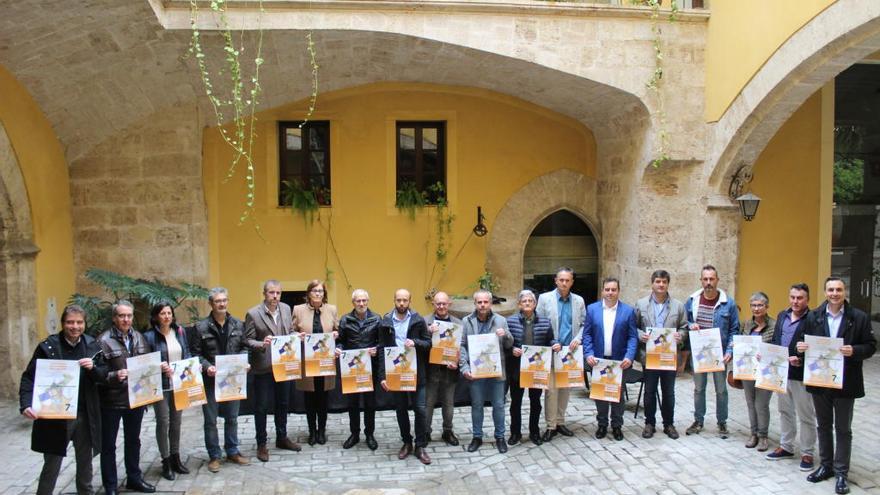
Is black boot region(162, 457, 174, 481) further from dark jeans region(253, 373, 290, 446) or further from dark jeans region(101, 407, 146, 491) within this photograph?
dark jeans region(253, 373, 290, 446)

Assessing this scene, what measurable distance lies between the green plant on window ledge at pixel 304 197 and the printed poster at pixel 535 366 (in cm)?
447

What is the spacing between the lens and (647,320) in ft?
21.5

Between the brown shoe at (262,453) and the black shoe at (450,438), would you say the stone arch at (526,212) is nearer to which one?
the black shoe at (450,438)

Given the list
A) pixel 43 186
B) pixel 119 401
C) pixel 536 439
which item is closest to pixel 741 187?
pixel 536 439

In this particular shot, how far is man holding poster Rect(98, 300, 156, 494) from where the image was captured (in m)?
5.09

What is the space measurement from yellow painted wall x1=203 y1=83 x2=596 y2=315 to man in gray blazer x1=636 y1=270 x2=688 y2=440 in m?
3.59

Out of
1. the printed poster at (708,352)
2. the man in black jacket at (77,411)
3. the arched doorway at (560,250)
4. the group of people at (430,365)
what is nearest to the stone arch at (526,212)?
the arched doorway at (560,250)

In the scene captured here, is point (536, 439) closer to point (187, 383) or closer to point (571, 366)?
point (571, 366)

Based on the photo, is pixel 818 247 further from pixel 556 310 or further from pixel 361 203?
pixel 361 203

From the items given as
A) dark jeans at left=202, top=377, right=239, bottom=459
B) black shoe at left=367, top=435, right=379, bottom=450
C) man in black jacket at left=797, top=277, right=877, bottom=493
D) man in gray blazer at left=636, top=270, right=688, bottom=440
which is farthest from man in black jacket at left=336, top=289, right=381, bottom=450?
man in black jacket at left=797, top=277, right=877, bottom=493

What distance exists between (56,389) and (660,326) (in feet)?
16.2

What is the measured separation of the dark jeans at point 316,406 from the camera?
6.37m

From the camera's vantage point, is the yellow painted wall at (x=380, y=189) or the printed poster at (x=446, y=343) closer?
the printed poster at (x=446, y=343)

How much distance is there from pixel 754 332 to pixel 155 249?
6.88m
